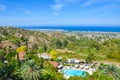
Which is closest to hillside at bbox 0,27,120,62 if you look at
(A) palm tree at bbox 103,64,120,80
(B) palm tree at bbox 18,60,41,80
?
(A) palm tree at bbox 103,64,120,80

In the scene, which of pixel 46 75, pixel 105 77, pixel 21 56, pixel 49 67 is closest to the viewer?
pixel 105 77

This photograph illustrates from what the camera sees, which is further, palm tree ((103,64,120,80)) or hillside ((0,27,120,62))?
hillside ((0,27,120,62))

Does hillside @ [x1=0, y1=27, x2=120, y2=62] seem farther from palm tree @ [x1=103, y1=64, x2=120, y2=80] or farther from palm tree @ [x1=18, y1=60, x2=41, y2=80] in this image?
palm tree @ [x1=18, y1=60, x2=41, y2=80]

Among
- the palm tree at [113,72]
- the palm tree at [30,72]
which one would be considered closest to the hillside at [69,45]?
the palm tree at [113,72]

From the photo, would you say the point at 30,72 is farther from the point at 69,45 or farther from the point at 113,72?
the point at 69,45

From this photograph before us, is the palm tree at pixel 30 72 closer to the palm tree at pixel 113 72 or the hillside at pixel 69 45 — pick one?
the palm tree at pixel 113 72

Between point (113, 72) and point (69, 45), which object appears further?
point (69, 45)

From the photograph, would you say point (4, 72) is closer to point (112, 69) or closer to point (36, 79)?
point (36, 79)

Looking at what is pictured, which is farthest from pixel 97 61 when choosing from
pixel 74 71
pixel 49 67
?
pixel 49 67

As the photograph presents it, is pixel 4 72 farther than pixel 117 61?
No

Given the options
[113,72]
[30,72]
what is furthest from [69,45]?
[30,72]

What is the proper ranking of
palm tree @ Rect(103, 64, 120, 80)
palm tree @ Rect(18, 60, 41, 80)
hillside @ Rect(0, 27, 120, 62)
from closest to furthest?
palm tree @ Rect(18, 60, 41, 80) < palm tree @ Rect(103, 64, 120, 80) < hillside @ Rect(0, 27, 120, 62)
